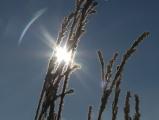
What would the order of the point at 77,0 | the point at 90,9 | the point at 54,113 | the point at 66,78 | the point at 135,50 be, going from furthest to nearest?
the point at 135,50 → the point at 77,0 → the point at 90,9 → the point at 66,78 → the point at 54,113

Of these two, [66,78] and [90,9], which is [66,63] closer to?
[66,78]

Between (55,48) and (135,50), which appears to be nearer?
(55,48)

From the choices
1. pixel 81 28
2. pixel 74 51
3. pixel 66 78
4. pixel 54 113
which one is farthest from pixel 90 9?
pixel 54 113

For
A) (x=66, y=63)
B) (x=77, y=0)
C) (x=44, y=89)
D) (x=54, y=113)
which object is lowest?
(x=54, y=113)

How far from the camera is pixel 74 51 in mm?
3381

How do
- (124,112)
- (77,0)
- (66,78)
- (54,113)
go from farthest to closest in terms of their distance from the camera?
(124,112) → (77,0) → (66,78) → (54,113)

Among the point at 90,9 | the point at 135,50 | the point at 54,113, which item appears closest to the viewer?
the point at 54,113

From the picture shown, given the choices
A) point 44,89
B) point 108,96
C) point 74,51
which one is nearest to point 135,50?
point 108,96

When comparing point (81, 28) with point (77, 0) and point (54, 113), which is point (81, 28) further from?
point (54, 113)

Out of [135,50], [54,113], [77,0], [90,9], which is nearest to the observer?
[54,113]

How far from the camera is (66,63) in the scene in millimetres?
3395

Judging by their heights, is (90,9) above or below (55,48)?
above

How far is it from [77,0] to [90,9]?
1.12 feet

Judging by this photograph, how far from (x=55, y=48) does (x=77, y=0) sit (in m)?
0.73
